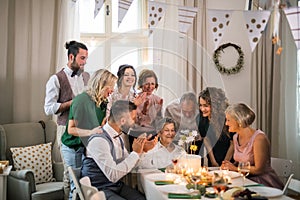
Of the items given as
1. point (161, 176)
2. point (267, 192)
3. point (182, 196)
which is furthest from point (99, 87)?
point (267, 192)

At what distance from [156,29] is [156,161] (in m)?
1.87

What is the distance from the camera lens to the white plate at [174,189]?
2539mm

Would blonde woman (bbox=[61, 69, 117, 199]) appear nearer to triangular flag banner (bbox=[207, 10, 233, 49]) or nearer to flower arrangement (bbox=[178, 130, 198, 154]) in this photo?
flower arrangement (bbox=[178, 130, 198, 154])

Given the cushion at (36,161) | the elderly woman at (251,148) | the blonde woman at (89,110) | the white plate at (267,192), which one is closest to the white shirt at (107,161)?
the blonde woman at (89,110)

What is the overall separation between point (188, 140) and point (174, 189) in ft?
2.57

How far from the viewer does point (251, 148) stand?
3.12 meters

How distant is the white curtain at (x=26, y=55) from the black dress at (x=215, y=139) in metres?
1.77

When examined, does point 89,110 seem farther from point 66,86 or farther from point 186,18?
point 186,18

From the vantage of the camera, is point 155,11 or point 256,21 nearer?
point 256,21

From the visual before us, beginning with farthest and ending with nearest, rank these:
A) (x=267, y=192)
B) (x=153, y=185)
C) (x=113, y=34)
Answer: (x=113, y=34) < (x=153, y=185) < (x=267, y=192)

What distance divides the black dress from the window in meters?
1.42

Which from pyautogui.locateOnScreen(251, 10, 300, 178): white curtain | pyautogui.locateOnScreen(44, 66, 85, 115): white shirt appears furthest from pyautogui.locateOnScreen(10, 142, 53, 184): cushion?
pyautogui.locateOnScreen(251, 10, 300, 178): white curtain

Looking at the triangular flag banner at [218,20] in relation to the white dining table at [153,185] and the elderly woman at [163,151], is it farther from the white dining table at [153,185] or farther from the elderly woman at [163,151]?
the white dining table at [153,185]

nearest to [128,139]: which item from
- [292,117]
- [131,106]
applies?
[131,106]
